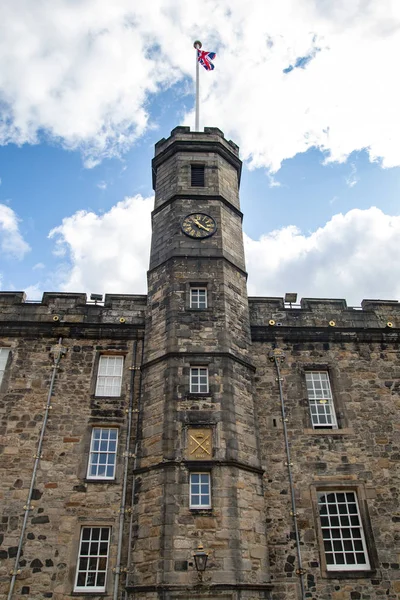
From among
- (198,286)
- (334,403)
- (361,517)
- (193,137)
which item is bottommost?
(361,517)

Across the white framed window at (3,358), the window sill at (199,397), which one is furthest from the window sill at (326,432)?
the white framed window at (3,358)

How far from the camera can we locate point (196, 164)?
17.2 m

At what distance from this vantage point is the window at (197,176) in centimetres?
1680

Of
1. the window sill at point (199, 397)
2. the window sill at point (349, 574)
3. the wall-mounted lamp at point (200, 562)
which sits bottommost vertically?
the window sill at point (349, 574)

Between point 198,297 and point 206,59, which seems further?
point 206,59

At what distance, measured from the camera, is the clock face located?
15219mm

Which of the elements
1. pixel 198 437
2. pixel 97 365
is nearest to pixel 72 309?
pixel 97 365

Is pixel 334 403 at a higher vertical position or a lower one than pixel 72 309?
lower

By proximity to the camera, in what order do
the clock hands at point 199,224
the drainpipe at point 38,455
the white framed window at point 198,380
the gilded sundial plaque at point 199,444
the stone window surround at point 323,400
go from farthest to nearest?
the clock hands at point 199,224 < the stone window surround at point 323,400 < the white framed window at point 198,380 < the gilded sundial plaque at point 199,444 < the drainpipe at point 38,455

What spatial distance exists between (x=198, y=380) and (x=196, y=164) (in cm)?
862

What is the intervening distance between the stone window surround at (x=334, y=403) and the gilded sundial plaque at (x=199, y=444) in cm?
311

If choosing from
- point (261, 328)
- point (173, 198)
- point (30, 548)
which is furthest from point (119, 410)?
point (173, 198)

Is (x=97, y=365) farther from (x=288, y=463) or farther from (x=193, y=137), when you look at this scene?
(x=193, y=137)

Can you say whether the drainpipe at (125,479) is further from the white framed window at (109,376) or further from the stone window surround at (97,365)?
the white framed window at (109,376)
